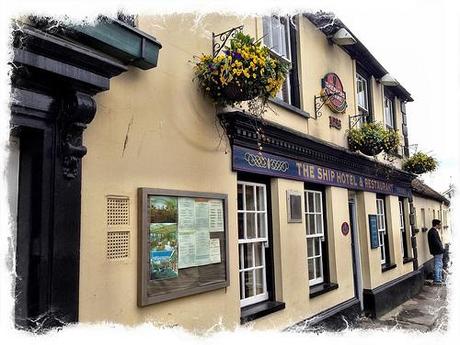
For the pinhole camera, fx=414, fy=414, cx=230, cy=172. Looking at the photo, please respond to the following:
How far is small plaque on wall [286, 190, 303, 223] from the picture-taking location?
6.33 meters

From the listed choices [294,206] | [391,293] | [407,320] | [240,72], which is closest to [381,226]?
[391,293]

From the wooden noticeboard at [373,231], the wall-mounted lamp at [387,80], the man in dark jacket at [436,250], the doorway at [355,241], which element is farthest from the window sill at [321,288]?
the man in dark jacket at [436,250]

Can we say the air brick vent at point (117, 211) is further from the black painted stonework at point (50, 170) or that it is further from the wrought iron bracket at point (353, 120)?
the wrought iron bracket at point (353, 120)

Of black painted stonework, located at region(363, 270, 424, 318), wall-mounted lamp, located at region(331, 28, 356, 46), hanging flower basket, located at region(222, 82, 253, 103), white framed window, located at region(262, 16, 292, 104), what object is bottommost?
black painted stonework, located at region(363, 270, 424, 318)

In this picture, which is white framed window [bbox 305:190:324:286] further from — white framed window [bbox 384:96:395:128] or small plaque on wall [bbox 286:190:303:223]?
white framed window [bbox 384:96:395:128]

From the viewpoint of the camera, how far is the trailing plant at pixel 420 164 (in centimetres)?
1227

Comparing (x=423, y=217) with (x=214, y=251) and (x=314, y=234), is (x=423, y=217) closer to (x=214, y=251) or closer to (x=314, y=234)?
(x=314, y=234)

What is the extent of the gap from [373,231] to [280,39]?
16.4 ft

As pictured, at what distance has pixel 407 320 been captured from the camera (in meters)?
8.66

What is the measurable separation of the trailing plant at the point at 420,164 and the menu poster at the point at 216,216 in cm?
940

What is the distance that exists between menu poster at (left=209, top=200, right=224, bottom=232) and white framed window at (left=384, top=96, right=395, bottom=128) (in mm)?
8922

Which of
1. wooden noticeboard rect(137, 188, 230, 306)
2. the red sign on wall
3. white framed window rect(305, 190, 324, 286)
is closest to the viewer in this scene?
wooden noticeboard rect(137, 188, 230, 306)

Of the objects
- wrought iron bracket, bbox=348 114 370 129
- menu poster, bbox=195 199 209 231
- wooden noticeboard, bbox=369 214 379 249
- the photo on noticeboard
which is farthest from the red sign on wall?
the photo on noticeboard

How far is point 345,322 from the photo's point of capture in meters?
7.55
